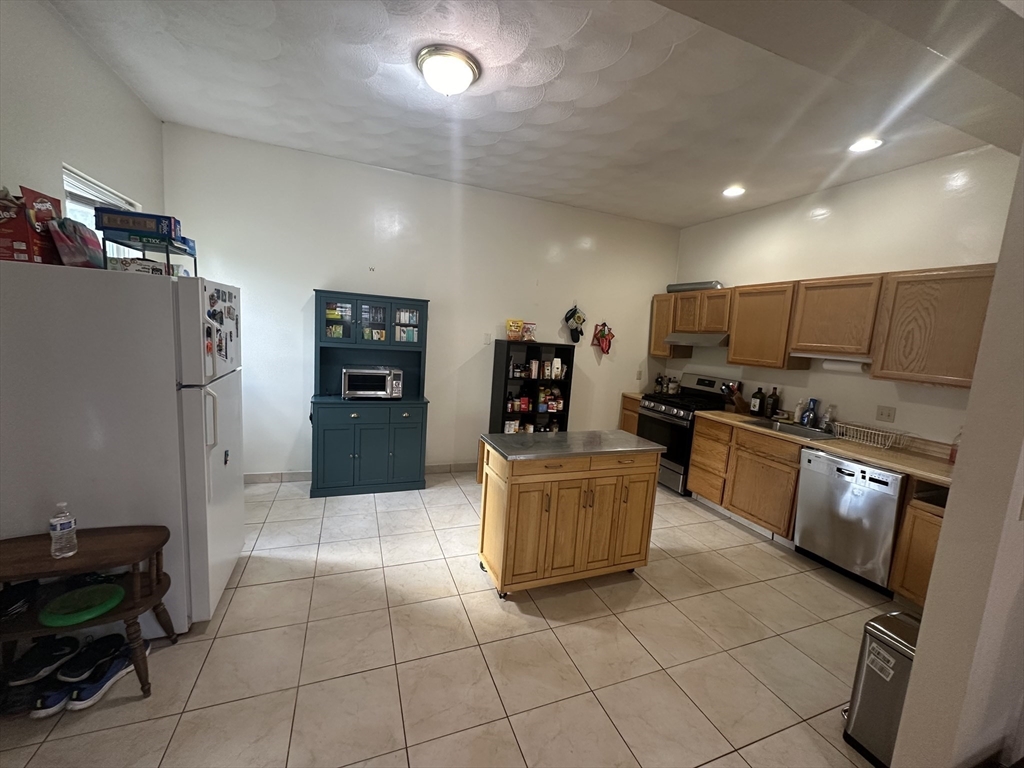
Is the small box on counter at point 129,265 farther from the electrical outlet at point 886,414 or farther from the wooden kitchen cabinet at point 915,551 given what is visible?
the electrical outlet at point 886,414

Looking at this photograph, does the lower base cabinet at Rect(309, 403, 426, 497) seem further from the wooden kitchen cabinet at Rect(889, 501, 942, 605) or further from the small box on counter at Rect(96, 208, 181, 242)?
the wooden kitchen cabinet at Rect(889, 501, 942, 605)

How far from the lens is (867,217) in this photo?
321 cm

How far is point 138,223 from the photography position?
1864 millimetres

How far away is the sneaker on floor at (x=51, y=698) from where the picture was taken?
1.52 meters

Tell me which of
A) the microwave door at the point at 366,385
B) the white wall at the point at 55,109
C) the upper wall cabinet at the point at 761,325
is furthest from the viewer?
the microwave door at the point at 366,385

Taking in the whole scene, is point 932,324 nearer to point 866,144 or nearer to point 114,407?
point 866,144

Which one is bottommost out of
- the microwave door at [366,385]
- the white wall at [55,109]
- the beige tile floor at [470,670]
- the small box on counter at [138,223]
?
the beige tile floor at [470,670]

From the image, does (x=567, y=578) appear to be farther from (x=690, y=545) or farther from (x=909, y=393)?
(x=909, y=393)

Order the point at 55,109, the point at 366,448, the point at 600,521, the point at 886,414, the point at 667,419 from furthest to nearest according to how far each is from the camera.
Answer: the point at 667,419 → the point at 366,448 → the point at 886,414 → the point at 600,521 → the point at 55,109

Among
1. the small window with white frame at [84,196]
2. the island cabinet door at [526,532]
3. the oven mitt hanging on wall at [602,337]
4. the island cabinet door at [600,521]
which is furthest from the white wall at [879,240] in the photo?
the small window with white frame at [84,196]

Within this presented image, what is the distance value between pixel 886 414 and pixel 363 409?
4.38 meters

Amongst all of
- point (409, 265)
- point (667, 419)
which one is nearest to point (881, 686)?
point (667, 419)

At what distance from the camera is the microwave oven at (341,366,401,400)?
3613mm

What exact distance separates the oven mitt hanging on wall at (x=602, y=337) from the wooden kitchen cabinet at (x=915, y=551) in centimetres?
302
